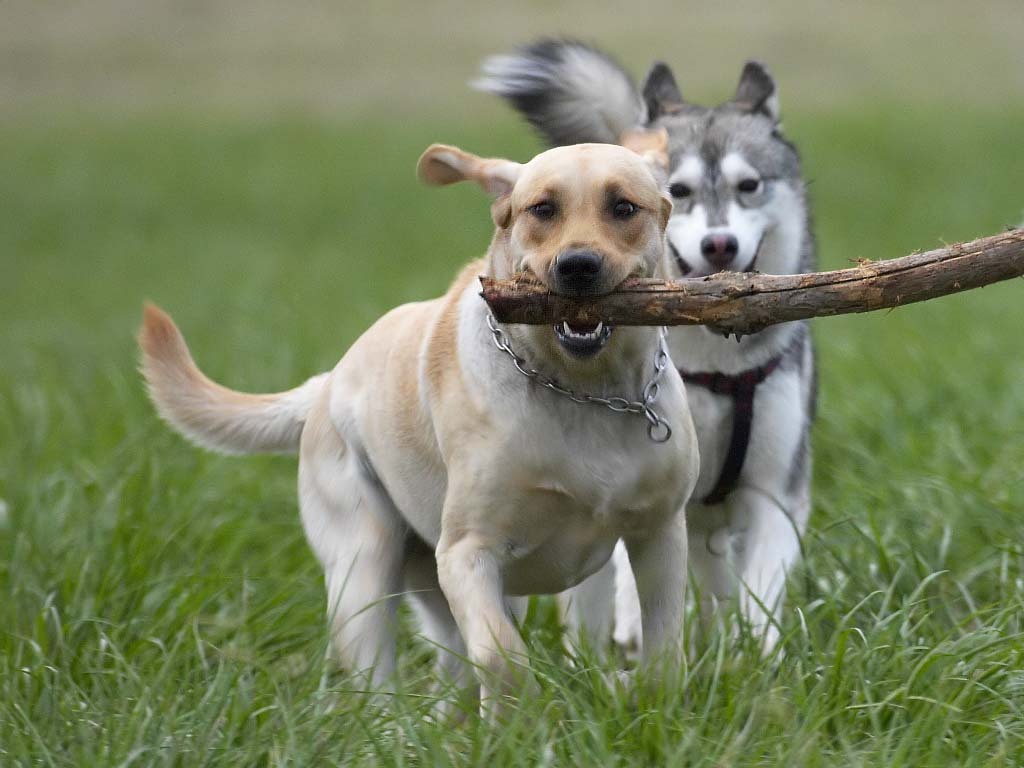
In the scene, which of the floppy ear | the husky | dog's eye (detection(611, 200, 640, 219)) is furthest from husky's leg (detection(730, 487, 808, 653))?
the floppy ear

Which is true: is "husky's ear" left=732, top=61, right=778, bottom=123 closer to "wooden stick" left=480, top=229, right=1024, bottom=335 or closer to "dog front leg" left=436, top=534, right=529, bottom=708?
"wooden stick" left=480, top=229, right=1024, bottom=335

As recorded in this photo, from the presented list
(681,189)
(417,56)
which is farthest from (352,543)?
(417,56)

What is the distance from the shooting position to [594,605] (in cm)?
441

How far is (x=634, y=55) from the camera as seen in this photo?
21.8 metres

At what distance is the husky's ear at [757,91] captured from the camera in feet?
17.0

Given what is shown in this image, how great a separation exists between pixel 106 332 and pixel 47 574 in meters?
6.04

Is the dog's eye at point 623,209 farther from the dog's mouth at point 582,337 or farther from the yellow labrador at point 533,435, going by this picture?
the dog's mouth at point 582,337

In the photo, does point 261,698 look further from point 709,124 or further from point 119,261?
point 119,261

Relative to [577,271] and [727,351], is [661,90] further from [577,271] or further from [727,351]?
[577,271]

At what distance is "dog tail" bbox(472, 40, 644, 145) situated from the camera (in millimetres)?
5062

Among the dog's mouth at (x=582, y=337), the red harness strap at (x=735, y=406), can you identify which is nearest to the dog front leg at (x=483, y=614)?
the dog's mouth at (x=582, y=337)

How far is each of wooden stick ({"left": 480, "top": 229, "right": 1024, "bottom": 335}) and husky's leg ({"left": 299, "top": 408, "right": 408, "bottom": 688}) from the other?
91 cm

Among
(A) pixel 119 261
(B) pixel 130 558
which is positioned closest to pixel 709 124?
(B) pixel 130 558

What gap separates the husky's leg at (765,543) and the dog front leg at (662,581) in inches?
24.6
